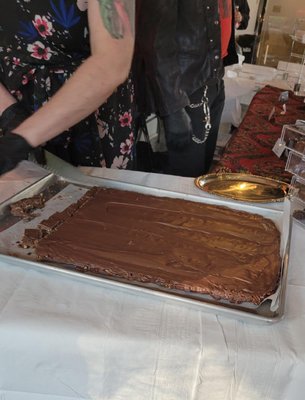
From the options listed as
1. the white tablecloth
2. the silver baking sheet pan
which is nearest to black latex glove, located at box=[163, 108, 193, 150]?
the silver baking sheet pan

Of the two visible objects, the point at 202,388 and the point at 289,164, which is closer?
the point at 202,388

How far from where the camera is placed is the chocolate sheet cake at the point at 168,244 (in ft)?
1.93

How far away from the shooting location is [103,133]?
1.09 m

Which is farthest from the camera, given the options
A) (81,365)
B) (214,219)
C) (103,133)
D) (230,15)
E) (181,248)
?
(230,15)

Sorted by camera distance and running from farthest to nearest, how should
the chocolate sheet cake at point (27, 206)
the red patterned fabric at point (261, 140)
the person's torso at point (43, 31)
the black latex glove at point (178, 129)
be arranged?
the black latex glove at point (178, 129) < the red patterned fabric at point (261, 140) < the person's torso at point (43, 31) < the chocolate sheet cake at point (27, 206)

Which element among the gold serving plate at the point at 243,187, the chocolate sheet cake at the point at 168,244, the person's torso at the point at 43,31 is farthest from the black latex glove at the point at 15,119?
the gold serving plate at the point at 243,187

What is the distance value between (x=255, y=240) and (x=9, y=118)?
0.67 metres

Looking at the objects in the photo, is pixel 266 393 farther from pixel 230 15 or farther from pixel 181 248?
pixel 230 15

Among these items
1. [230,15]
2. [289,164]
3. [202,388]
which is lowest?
[202,388]

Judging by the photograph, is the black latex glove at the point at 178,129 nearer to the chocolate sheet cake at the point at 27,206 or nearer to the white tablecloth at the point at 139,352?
the chocolate sheet cake at the point at 27,206

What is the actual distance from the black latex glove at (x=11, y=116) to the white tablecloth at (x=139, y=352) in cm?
54

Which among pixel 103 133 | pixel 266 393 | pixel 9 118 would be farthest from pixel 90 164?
pixel 266 393

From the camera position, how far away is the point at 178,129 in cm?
149

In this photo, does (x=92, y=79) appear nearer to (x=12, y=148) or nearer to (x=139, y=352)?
(x=12, y=148)
